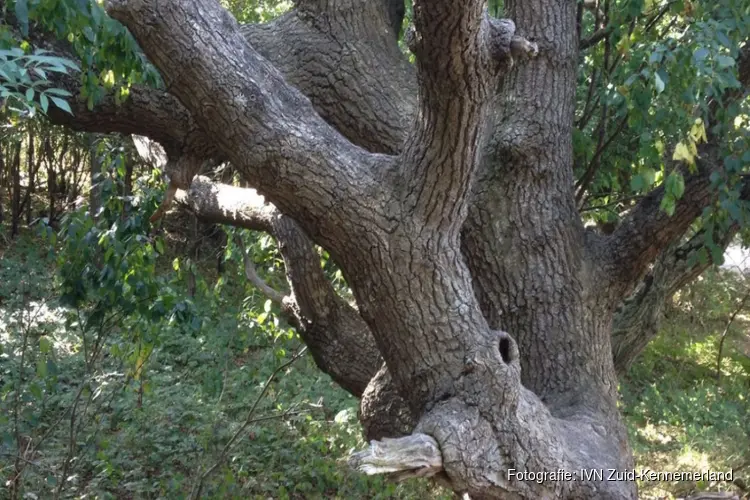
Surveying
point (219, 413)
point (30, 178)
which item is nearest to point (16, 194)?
point (30, 178)

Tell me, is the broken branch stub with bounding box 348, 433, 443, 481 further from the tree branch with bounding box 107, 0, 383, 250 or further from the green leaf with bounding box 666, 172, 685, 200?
the green leaf with bounding box 666, 172, 685, 200

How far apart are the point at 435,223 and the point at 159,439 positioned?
4764 mm

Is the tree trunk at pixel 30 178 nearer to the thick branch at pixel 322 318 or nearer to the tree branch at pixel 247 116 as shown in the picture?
the thick branch at pixel 322 318

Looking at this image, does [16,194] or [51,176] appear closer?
[16,194]

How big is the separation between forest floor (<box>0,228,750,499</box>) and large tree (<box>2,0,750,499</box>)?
4.57ft

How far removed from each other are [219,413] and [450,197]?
4956 millimetres

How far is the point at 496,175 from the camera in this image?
3447 millimetres

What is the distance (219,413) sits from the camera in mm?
6980

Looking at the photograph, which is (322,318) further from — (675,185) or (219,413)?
(219,413)

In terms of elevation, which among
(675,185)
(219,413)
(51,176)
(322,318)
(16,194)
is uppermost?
(675,185)

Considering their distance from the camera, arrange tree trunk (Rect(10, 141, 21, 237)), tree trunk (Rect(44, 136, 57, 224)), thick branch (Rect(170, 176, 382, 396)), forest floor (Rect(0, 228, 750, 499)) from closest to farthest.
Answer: thick branch (Rect(170, 176, 382, 396)) → forest floor (Rect(0, 228, 750, 499)) → tree trunk (Rect(10, 141, 21, 237)) → tree trunk (Rect(44, 136, 57, 224))

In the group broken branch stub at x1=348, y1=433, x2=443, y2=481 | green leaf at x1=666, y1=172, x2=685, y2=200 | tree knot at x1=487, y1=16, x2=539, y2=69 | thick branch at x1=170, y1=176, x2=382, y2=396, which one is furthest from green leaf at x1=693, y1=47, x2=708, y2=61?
thick branch at x1=170, y1=176, x2=382, y2=396

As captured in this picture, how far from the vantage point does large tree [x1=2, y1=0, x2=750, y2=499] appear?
2.54 meters

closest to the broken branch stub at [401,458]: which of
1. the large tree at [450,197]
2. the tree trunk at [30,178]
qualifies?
the large tree at [450,197]
